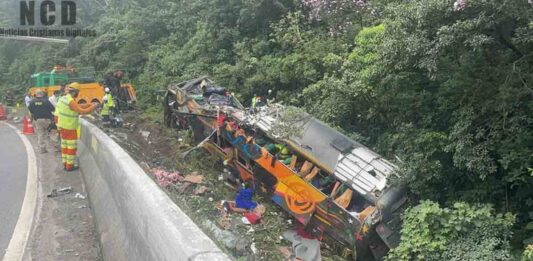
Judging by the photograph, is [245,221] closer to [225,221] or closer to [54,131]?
[225,221]

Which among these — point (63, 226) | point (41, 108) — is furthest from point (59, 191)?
point (41, 108)

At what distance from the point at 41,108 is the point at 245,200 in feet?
30.0

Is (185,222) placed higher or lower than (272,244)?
higher

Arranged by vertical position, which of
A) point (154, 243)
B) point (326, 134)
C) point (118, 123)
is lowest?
point (118, 123)

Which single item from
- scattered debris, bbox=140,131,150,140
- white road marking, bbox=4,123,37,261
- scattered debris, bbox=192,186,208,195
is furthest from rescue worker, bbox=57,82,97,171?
→ scattered debris, bbox=140,131,150,140

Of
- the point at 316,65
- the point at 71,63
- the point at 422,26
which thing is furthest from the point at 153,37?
the point at 422,26

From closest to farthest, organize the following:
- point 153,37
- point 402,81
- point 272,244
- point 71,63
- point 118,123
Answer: point 272,244
point 402,81
point 118,123
point 153,37
point 71,63

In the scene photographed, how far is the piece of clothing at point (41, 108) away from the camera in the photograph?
15.2 metres

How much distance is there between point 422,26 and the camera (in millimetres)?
7336

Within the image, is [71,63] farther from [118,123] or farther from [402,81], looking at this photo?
[402,81]

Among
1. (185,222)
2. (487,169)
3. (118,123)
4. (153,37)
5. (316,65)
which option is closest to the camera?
(185,222)

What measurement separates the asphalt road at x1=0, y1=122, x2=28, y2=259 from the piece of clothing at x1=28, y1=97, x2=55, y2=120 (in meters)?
1.77

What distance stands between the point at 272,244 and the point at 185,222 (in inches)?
180

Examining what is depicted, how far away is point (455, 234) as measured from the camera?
6.27m
